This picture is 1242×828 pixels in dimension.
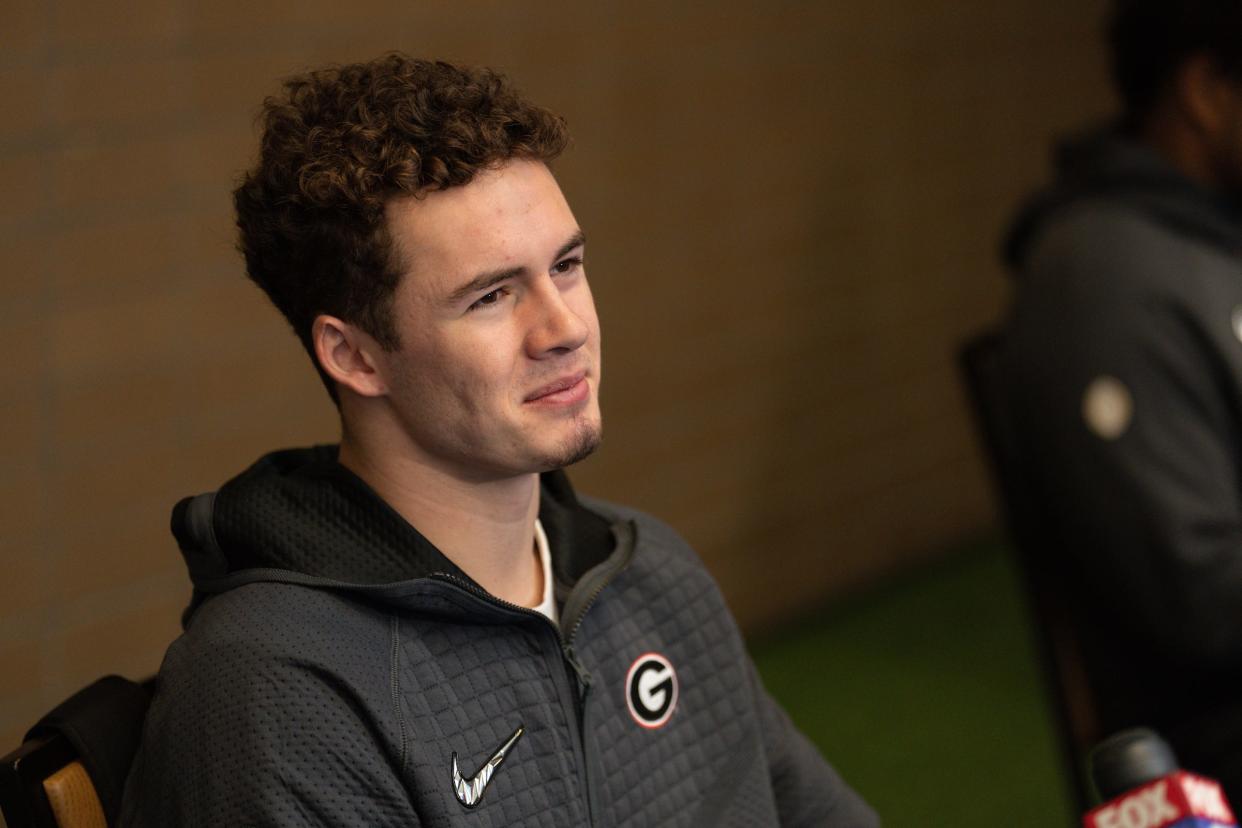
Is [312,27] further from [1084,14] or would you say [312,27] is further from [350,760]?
[1084,14]

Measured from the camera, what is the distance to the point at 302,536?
132 cm

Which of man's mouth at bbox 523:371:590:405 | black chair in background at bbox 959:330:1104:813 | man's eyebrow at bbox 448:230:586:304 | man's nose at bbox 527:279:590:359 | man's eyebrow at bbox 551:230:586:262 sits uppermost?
man's eyebrow at bbox 551:230:586:262

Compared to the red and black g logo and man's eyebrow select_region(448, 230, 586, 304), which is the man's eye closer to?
man's eyebrow select_region(448, 230, 586, 304)

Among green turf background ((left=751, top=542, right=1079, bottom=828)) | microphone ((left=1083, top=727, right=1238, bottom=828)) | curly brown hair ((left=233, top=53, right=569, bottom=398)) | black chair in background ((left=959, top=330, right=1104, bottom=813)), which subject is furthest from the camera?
green turf background ((left=751, top=542, right=1079, bottom=828))

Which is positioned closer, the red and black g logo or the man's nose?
the man's nose

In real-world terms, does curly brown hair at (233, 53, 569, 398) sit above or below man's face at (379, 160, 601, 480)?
above

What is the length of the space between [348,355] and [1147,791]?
78 cm

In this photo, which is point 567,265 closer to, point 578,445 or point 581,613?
point 578,445

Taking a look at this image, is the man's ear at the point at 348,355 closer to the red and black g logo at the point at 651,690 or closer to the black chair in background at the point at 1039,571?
the red and black g logo at the point at 651,690

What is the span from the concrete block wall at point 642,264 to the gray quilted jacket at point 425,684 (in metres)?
1.25

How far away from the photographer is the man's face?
4.25 feet

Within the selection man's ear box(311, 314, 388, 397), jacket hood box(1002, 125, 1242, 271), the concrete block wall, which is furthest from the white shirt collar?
jacket hood box(1002, 125, 1242, 271)

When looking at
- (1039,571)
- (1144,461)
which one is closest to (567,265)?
(1039,571)

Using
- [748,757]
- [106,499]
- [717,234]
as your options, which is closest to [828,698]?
[717,234]
